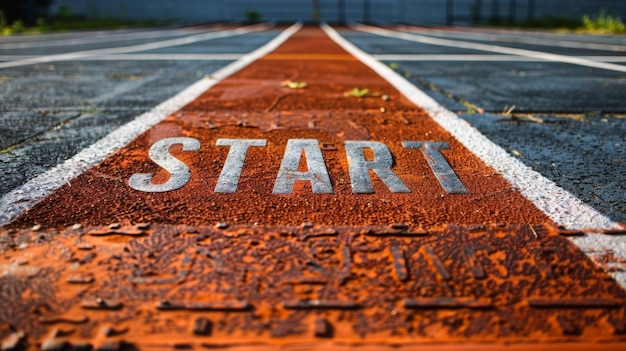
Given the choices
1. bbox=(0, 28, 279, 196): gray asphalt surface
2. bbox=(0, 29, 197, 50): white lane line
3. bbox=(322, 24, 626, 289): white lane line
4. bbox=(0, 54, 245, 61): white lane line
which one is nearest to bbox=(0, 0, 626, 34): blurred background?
bbox=(0, 29, 197, 50): white lane line

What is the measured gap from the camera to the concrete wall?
26469mm

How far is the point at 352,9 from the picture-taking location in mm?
32500

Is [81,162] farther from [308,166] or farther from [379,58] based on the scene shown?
[379,58]

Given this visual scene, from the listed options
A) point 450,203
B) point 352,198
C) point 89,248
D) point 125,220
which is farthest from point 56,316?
point 450,203

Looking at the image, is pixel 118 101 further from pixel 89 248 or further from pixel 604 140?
pixel 604 140

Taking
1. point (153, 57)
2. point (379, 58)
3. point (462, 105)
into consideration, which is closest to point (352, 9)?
point (379, 58)

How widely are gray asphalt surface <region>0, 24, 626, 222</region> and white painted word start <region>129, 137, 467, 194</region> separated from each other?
0.41 metres

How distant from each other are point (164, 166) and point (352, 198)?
852mm

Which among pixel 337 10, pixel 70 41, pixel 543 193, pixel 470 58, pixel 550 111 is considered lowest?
pixel 543 193

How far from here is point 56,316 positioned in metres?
1.19

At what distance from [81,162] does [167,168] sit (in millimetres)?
400

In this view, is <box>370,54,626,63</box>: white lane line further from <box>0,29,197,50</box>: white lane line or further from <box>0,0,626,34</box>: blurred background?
<box>0,0,626,34</box>: blurred background

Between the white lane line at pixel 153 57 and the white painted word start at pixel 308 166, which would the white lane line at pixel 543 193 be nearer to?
the white painted word start at pixel 308 166

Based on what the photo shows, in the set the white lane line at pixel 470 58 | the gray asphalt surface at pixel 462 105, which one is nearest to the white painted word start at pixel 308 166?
the gray asphalt surface at pixel 462 105
